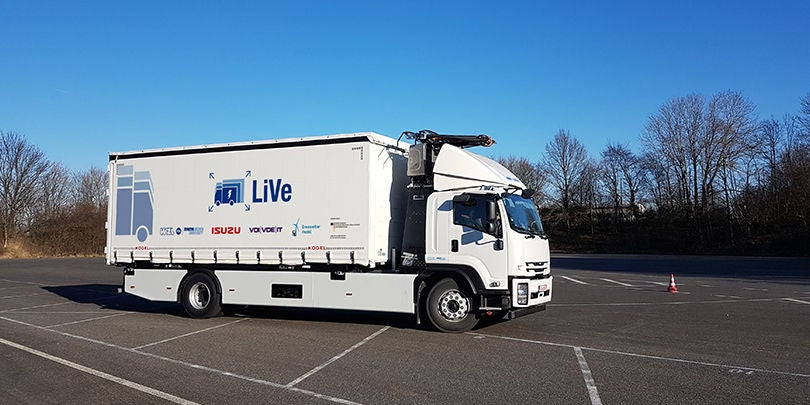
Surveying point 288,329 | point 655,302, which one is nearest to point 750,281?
point 655,302

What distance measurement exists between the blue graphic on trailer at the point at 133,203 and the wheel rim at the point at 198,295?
5.56 ft

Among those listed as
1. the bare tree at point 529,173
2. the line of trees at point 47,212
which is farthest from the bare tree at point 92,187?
the bare tree at point 529,173

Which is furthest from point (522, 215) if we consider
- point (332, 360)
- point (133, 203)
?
point (133, 203)

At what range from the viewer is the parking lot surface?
7.02 m

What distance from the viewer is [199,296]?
13656 millimetres

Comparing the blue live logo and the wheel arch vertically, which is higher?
the blue live logo

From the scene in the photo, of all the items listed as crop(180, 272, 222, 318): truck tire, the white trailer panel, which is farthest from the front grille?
crop(180, 272, 222, 318): truck tire

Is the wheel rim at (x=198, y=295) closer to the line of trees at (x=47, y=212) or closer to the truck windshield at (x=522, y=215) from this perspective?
the truck windshield at (x=522, y=215)

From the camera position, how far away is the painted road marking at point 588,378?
668cm

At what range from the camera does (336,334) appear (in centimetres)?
1137

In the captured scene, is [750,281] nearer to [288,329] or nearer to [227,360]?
[288,329]

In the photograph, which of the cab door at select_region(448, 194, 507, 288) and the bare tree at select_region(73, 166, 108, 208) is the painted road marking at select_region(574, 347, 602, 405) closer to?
the cab door at select_region(448, 194, 507, 288)

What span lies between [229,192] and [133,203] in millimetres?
2756

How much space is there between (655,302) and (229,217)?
10.9m
